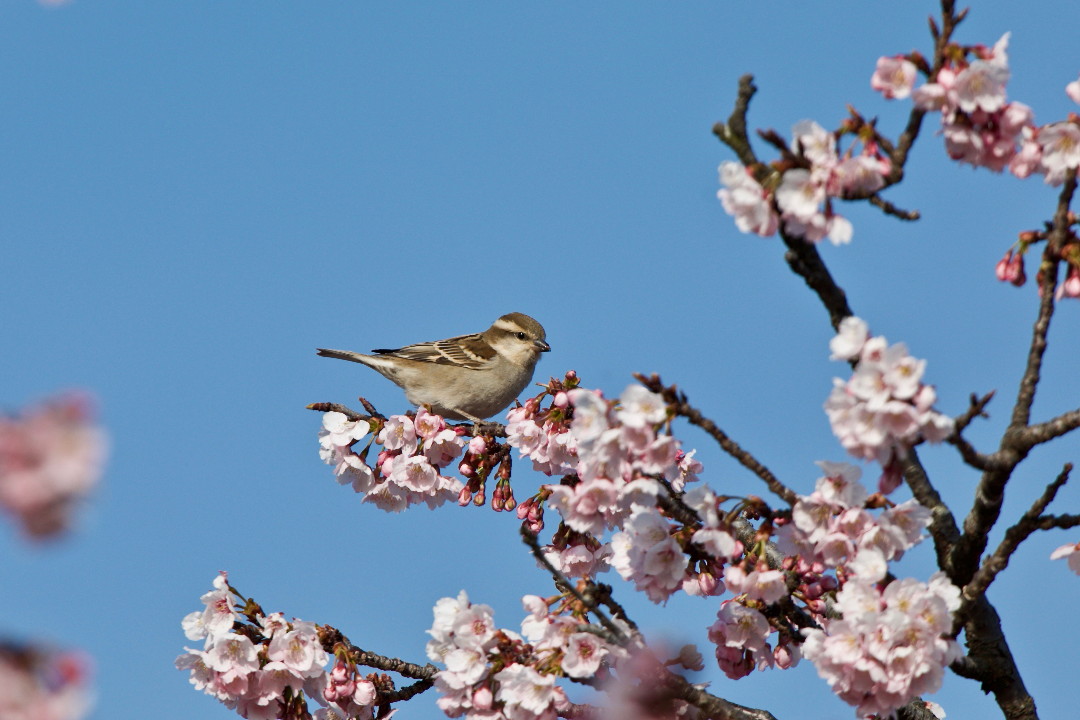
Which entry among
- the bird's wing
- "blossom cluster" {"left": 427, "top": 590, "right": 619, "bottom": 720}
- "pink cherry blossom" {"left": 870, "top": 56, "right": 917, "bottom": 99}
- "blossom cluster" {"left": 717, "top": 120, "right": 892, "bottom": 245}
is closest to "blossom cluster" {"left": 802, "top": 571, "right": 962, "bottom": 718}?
"blossom cluster" {"left": 427, "top": 590, "right": 619, "bottom": 720}

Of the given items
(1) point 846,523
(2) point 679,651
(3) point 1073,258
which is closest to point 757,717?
(2) point 679,651

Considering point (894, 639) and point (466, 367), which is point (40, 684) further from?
point (466, 367)

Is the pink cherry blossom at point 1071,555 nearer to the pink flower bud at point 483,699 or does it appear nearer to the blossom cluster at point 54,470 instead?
the pink flower bud at point 483,699

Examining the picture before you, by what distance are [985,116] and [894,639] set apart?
2093 mm

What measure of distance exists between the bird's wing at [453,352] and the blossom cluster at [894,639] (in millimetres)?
7871

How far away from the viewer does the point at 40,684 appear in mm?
2230

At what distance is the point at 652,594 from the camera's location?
5.38 metres

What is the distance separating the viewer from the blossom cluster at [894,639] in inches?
177

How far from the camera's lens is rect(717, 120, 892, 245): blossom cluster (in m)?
4.39

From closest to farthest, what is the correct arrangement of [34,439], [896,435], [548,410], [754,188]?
1. [34,439]
2. [896,435]
3. [754,188]
4. [548,410]

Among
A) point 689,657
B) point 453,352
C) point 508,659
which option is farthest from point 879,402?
point 453,352

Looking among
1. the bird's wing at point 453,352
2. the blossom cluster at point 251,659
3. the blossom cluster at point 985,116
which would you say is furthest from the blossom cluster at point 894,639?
the bird's wing at point 453,352

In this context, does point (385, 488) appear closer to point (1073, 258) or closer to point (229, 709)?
point (229, 709)

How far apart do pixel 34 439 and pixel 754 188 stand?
9.88 ft
